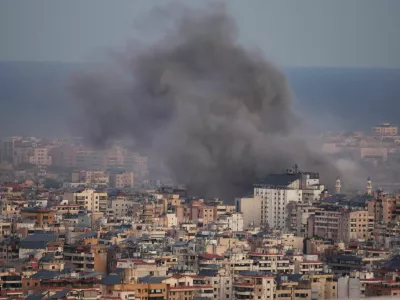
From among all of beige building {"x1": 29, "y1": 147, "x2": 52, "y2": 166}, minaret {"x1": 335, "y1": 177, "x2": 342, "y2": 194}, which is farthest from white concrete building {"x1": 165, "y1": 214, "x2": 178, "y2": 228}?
beige building {"x1": 29, "y1": 147, "x2": 52, "y2": 166}

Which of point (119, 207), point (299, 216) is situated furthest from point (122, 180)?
point (299, 216)

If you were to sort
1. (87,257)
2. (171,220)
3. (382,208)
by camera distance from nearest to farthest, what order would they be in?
1. (87,257)
2. (171,220)
3. (382,208)

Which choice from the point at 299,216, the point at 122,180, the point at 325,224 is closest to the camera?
the point at 325,224

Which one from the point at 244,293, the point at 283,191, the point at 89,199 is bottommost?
the point at 244,293

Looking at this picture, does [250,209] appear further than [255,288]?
Yes

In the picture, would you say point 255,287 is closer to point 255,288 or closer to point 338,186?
point 255,288

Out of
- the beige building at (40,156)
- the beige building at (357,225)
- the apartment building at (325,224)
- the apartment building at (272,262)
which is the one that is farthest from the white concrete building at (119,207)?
the apartment building at (272,262)

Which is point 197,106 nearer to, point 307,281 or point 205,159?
point 205,159

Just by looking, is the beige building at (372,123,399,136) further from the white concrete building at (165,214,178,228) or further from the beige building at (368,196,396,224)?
the white concrete building at (165,214,178,228)
